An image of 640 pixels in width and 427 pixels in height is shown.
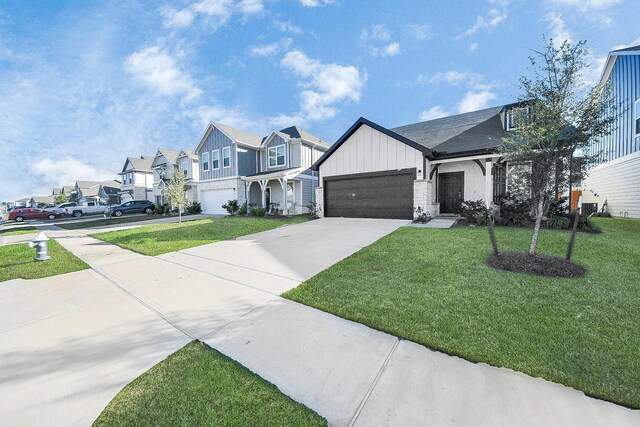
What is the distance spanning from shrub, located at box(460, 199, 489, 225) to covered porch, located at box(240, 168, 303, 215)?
1083 cm

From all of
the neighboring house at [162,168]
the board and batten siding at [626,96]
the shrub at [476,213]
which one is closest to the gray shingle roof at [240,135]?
the neighboring house at [162,168]

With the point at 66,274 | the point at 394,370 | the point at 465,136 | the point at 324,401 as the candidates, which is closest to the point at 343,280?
the point at 394,370

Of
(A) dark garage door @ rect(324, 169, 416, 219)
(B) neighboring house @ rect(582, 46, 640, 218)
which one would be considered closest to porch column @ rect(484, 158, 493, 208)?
(A) dark garage door @ rect(324, 169, 416, 219)

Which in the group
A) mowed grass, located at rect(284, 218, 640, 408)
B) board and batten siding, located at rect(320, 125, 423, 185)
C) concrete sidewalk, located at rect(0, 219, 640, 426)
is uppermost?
board and batten siding, located at rect(320, 125, 423, 185)

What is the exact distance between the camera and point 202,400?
6.23 ft

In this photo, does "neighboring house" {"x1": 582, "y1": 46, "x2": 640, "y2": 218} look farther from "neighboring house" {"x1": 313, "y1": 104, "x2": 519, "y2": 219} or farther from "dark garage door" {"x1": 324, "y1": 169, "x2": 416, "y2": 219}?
"dark garage door" {"x1": 324, "y1": 169, "x2": 416, "y2": 219}

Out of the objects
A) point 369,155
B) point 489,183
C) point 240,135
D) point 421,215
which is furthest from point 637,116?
point 240,135

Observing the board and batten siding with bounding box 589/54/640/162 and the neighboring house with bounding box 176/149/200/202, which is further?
the neighboring house with bounding box 176/149/200/202

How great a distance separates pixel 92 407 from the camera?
187 centimetres

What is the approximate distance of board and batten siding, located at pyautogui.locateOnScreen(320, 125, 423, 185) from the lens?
1199cm

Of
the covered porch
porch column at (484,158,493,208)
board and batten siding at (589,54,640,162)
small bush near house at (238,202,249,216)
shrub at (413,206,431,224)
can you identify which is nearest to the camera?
porch column at (484,158,493,208)

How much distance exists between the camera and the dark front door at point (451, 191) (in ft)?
41.1

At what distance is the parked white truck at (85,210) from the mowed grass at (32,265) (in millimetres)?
24742

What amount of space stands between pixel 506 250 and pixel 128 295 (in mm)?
7799
